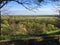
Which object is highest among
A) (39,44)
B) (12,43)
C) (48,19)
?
(12,43)

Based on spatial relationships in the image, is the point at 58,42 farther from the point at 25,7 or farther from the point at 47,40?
the point at 25,7

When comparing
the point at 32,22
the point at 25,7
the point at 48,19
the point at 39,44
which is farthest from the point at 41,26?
the point at 39,44

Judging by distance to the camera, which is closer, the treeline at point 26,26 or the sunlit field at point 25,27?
the sunlit field at point 25,27

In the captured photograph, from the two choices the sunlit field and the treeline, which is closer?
the sunlit field

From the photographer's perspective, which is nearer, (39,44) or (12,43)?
(12,43)

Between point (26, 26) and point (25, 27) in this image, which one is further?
point (26, 26)

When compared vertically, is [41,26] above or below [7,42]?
below

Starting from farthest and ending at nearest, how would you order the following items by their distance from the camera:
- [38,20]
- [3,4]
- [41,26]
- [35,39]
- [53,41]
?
1. [38,20]
2. [41,26]
3. [3,4]
4. [53,41]
5. [35,39]

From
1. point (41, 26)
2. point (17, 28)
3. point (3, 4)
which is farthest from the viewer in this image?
point (41, 26)
